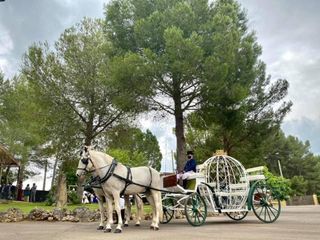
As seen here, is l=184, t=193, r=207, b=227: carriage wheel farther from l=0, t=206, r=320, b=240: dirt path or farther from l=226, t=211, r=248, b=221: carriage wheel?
l=226, t=211, r=248, b=221: carriage wheel

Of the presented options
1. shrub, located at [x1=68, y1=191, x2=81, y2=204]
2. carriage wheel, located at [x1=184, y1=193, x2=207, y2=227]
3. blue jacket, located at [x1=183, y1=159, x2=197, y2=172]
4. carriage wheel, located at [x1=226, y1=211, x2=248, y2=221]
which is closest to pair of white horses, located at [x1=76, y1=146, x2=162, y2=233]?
carriage wheel, located at [x1=184, y1=193, x2=207, y2=227]

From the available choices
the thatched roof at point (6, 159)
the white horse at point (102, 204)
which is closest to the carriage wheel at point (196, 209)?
the white horse at point (102, 204)

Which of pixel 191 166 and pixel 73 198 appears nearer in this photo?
pixel 191 166

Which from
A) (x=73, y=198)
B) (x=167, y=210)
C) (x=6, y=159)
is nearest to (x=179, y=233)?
(x=167, y=210)

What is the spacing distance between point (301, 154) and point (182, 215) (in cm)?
4558

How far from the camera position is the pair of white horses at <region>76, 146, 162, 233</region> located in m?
8.91

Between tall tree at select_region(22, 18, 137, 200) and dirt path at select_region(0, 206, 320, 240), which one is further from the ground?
tall tree at select_region(22, 18, 137, 200)

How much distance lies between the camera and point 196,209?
964cm

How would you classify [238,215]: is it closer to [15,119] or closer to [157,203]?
[157,203]

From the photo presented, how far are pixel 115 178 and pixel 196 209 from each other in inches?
91.4

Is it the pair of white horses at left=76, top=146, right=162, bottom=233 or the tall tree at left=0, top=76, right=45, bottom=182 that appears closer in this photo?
the pair of white horses at left=76, top=146, right=162, bottom=233

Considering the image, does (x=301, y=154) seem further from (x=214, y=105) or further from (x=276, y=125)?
(x=214, y=105)

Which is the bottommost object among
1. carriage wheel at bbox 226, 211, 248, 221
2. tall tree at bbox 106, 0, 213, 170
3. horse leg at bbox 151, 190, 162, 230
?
carriage wheel at bbox 226, 211, 248, 221

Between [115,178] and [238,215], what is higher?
[115,178]
